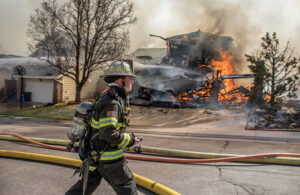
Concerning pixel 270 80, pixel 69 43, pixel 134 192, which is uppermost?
pixel 69 43

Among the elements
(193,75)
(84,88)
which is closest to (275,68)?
(193,75)

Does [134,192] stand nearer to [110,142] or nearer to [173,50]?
[110,142]

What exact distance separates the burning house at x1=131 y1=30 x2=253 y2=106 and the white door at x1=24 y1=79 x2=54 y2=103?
7.40m

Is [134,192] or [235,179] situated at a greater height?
[134,192]

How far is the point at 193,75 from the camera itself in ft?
59.7

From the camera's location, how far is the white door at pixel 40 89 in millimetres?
21562

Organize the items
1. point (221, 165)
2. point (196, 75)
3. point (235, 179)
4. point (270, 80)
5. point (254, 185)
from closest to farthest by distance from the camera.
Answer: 1. point (254, 185)
2. point (235, 179)
3. point (221, 165)
4. point (270, 80)
5. point (196, 75)

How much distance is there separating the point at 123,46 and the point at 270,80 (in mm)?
10513

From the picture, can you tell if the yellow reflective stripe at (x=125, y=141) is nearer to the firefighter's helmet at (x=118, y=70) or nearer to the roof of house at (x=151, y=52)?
the firefighter's helmet at (x=118, y=70)

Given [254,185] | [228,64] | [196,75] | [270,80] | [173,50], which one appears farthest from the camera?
[173,50]

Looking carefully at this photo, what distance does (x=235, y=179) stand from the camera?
4141 millimetres

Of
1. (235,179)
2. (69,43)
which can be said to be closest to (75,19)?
(69,43)

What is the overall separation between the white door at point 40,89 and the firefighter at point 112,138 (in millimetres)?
20109

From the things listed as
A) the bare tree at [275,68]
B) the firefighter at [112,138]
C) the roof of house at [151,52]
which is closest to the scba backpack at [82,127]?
the firefighter at [112,138]
